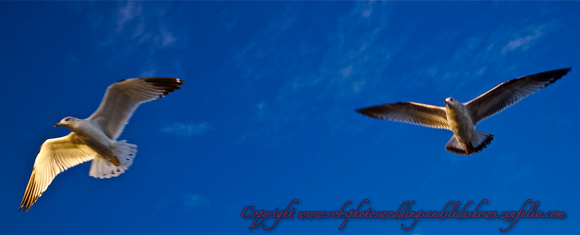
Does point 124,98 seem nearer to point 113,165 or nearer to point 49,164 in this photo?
point 113,165

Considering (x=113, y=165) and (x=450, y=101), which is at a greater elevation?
(x=450, y=101)

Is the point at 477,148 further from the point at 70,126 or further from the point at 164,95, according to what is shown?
the point at 70,126

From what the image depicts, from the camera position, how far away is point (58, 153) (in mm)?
10109

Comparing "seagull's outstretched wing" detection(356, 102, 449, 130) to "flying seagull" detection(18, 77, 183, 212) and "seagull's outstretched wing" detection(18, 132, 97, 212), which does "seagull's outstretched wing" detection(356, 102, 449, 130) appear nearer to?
"flying seagull" detection(18, 77, 183, 212)

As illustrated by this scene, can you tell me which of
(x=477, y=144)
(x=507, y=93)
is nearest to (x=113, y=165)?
(x=477, y=144)

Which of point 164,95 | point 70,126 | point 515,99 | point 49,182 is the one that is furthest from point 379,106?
point 49,182

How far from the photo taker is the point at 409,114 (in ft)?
36.5

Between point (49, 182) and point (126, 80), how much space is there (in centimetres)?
283

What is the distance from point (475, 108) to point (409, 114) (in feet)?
4.37

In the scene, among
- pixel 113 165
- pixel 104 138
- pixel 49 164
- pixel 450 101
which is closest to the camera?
pixel 104 138

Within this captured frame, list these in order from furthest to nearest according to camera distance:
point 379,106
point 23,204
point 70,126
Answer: point 379,106
point 23,204
point 70,126

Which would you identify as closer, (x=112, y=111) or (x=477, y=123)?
(x=112, y=111)

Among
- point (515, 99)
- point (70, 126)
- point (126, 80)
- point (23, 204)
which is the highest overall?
point (515, 99)

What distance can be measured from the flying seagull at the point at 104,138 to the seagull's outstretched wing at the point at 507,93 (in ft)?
19.3
